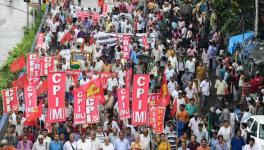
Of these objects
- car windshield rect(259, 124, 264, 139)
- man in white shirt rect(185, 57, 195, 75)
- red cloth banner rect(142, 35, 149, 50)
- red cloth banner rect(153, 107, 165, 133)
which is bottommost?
car windshield rect(259, 124, 264, 139)

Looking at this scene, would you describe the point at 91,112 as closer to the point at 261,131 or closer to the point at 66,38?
the point at 261,131

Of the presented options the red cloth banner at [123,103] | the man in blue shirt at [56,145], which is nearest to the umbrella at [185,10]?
the red cloth banner at [123,103]

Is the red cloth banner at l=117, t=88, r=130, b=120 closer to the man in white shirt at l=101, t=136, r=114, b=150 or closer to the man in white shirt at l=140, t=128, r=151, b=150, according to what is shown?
the man in white shirt at l=140, t=128, r=151, b=150

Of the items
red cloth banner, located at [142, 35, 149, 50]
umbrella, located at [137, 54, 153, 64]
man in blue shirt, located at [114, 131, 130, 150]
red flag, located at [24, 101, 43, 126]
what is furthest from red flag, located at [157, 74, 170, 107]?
red cloth banner, located at [142, 35, 149, 50]

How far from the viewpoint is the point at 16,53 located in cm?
3303

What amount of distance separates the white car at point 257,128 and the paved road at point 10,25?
1610 centimetres

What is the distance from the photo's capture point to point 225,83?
82.7ft

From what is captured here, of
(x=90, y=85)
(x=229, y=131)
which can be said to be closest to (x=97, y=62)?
(x=90, y=85)

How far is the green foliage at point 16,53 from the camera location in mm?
27714

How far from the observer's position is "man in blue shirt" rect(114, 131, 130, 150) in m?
20.0

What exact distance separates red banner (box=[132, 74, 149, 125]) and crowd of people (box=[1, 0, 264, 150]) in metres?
0.29

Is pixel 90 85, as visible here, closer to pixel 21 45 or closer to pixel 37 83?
pixel 37 83

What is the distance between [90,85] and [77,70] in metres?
4.48

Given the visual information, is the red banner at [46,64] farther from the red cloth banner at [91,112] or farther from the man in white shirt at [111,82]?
the red cloth banner at [91,112]
